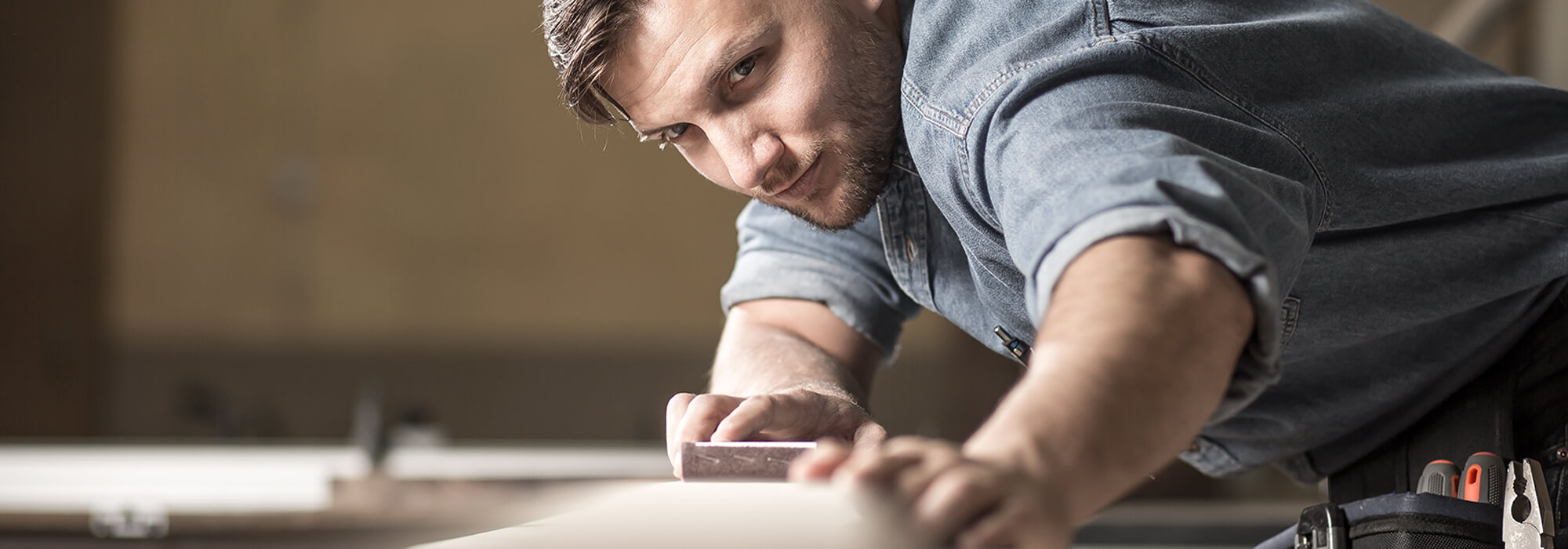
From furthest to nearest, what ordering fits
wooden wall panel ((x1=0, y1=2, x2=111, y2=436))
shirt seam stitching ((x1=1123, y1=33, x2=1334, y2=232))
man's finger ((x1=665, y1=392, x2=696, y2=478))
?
wooden wall panel ((x1=0, y1=2, x2=111, y2=436)) < man's finger ((x1=665, y1=392, x2=696, y2=478)) < shirt seam stitching ((x1=1123, y1=33, x2=1334, y2=232))

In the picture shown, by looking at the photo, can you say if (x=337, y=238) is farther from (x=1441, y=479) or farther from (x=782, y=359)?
(x=1441, y=479)

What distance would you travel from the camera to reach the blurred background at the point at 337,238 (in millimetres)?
3566

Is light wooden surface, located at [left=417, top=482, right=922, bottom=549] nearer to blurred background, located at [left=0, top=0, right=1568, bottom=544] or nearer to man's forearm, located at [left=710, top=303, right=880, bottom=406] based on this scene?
man's forearm, located at [left=710, top=303, right=880, bottom=406]

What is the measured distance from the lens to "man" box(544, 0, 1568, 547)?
1.35 ft

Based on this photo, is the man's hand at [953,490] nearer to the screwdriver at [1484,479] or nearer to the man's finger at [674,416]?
the man's finger at [674,416]

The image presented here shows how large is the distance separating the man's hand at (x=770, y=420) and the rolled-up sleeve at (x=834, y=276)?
23 cm

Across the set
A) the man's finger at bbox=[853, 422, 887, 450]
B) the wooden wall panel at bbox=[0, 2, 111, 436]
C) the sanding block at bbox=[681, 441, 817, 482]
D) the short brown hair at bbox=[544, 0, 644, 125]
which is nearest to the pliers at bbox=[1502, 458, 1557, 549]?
the man's finger at bbox=[853, 422, 887, 450]

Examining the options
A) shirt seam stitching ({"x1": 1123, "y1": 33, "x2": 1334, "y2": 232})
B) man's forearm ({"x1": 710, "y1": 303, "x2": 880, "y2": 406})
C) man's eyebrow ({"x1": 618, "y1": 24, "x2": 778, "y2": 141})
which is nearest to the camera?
shirt seam stitching ({"x1": 1123, "y1": 33, "x2": 1334, "y2": 232})

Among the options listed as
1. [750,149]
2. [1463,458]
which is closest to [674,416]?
[750,149]

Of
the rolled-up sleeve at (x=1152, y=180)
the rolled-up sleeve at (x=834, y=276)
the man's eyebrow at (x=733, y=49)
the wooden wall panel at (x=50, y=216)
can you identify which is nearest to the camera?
the rolled-up sleeve at (x=1152, y=180)

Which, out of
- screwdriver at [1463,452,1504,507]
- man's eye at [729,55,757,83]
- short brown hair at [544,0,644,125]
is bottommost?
screwdriver at [1463,452,1504,507]

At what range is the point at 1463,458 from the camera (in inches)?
35.4

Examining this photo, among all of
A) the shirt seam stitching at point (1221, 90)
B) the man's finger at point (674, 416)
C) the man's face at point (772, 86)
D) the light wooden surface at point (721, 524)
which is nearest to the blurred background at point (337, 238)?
the man's face at point (772, 86)

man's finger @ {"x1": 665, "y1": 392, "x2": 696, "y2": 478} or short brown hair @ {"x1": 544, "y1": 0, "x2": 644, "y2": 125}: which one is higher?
short brown hair @ {"x1": 544, "y1": 0, "x2": 644, "y2": 125}
